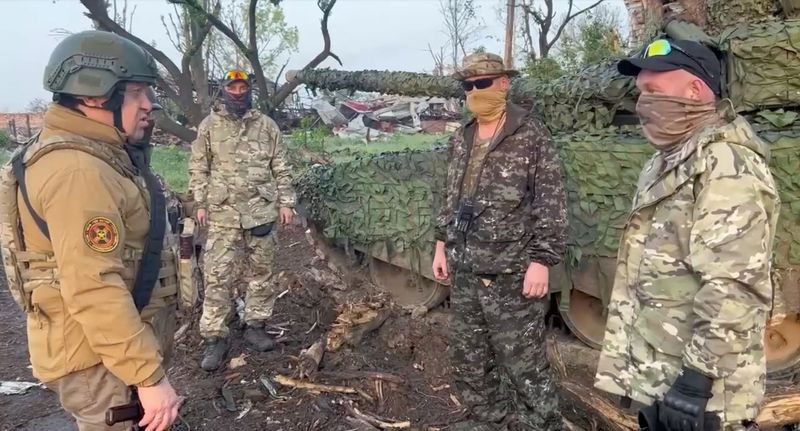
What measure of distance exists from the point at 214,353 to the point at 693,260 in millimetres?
3348

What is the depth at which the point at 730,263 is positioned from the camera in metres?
1.72

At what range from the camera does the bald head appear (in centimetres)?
190

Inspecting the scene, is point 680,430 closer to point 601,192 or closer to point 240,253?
point 601,192

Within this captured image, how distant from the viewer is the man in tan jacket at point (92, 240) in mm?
1789

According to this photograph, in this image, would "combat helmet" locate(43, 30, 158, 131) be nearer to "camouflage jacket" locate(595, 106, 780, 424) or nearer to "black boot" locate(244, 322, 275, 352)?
"camouflage jacket" locate(595, 106, 780, 424)

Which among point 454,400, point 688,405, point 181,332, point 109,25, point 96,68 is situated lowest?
point 454,400

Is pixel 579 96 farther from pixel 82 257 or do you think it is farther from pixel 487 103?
pixel 82 257

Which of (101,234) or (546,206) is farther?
(546,206)

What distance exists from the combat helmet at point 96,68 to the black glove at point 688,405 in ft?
5.81

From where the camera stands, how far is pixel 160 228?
6.97 ft

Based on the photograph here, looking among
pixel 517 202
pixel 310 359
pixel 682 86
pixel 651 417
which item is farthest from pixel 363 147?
pixel 651 417

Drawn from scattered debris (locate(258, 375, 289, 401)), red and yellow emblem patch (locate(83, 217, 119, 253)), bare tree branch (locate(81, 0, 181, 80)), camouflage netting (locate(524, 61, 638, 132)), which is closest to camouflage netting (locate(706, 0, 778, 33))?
camouflage netting (locate(524, 61, 638, 132))

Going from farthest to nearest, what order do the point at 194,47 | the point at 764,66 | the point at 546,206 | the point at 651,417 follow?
the point at 194,47
the point at 764,66
the point at 546,206
the point at 651,417

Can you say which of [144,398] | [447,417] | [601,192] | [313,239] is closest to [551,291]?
[601,192]
